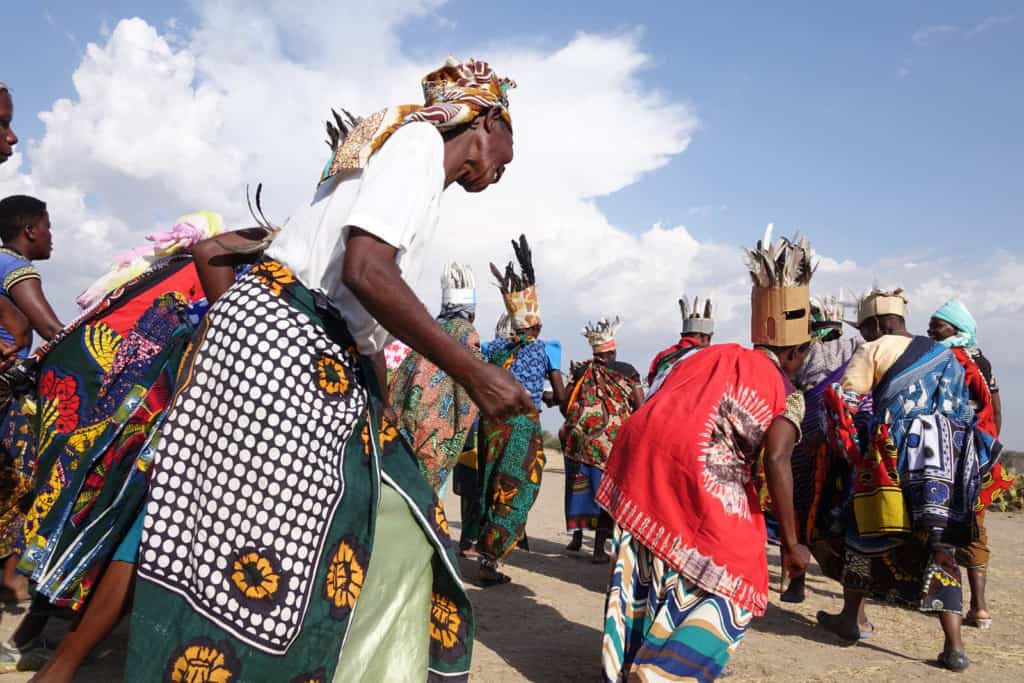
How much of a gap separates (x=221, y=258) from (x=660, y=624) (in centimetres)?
236

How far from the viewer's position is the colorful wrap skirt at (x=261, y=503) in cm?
181

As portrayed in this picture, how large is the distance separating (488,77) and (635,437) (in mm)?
2057

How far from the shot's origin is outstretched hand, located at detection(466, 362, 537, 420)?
1827 millimetres

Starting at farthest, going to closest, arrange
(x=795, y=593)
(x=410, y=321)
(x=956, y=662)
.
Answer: (x=795, y=593) → (x=956, y=662) → (x=410, y=321)

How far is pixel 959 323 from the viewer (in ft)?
21.2

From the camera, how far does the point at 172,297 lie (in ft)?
11.3

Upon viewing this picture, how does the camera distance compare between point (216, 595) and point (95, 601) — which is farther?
point (95, 601)

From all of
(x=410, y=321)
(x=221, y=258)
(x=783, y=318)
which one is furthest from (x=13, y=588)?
(x=783, y=318)

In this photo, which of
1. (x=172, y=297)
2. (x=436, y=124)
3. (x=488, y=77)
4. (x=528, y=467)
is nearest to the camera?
(x=436, y=124)

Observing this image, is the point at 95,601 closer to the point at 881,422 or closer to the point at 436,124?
the point at 436,124

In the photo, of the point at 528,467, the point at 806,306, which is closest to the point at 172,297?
the point at 806,306

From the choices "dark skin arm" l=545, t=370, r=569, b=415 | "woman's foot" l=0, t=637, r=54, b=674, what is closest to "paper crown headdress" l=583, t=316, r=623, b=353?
"dark skin arm" l=545, t=370, r=569, b=415

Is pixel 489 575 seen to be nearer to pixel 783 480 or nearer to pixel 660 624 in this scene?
pixel 660 624

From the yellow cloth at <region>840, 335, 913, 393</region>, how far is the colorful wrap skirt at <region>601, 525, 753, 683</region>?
2182 mm
